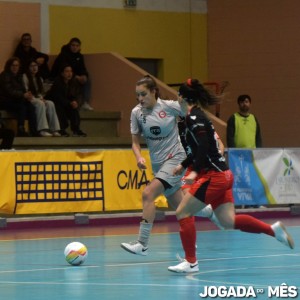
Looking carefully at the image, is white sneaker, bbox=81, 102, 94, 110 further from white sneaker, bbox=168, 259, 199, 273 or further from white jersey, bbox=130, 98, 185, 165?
white sneaker, bbox=168, 259, 199, 273

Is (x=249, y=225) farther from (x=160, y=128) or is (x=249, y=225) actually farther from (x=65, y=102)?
(x=65, y=102)

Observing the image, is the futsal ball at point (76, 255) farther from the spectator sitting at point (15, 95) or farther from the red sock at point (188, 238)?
the spectator sitting at point (15, 95)

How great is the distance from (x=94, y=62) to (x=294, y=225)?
8.74m

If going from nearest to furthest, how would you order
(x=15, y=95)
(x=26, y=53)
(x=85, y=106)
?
1. (x=15, y=95)
2. (x=26, y=53)
3. (x=85, y=106)

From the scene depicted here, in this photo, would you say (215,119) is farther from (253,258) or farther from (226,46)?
(253,258)

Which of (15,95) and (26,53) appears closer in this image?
(15,95)

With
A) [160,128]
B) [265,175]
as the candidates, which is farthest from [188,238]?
[265,175]

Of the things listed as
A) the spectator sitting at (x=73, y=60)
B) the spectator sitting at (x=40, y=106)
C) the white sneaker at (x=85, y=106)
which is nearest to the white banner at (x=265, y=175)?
the spectator sitting at (x=40, y=106)

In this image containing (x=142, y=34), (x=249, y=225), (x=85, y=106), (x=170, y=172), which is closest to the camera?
(x=249, y=225)

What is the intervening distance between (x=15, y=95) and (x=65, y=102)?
140 centimetres

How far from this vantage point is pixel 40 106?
23.7 m

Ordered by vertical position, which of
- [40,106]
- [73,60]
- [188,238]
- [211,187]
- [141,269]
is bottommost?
[141,269]

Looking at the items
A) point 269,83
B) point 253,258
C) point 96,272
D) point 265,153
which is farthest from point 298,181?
point 96,272

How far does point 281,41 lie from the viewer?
2786 cm
